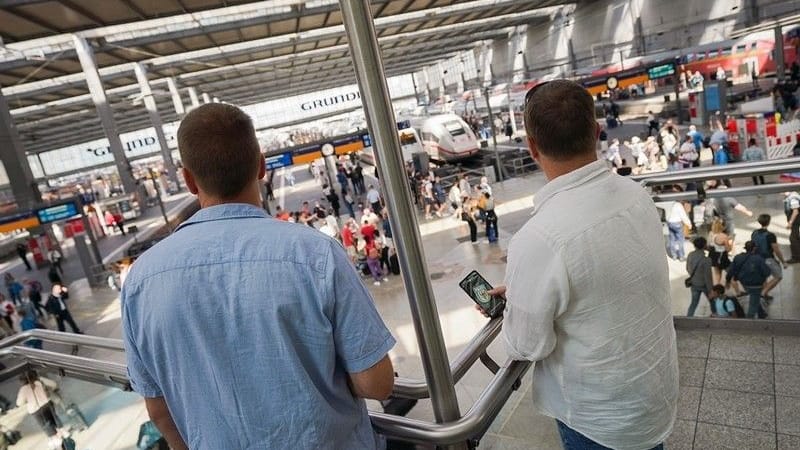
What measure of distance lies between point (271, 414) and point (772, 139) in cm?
1508

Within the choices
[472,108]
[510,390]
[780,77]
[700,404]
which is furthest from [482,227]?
[472,108]

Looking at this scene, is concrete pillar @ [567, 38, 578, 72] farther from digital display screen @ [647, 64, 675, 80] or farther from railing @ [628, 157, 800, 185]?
railing @ [628, 157, 800, 185]

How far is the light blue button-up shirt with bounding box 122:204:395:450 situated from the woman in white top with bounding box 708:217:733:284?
4.01m

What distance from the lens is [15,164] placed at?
61.5 ft

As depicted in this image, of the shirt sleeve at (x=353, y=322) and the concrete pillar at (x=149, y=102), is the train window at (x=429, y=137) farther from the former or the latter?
the shirt sleeve at (x=353, y=322)

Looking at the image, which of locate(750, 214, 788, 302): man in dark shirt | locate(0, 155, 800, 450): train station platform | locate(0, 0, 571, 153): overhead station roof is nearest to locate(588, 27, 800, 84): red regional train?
locate(0, 0, 571, 153): overhead station roof

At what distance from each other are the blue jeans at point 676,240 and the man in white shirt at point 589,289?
3137 millimetres

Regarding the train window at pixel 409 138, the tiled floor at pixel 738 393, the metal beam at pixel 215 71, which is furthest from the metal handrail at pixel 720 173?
the metal beam at pixel 215 71

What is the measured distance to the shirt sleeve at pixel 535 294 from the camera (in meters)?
1.40

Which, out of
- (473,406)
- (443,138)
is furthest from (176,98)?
(473,406)

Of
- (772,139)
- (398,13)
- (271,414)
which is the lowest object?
(772,139)

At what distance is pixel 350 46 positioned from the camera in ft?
4.56

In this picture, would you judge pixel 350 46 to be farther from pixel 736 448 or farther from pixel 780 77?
pixel 780 77

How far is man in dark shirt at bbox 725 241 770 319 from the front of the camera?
145 inches
